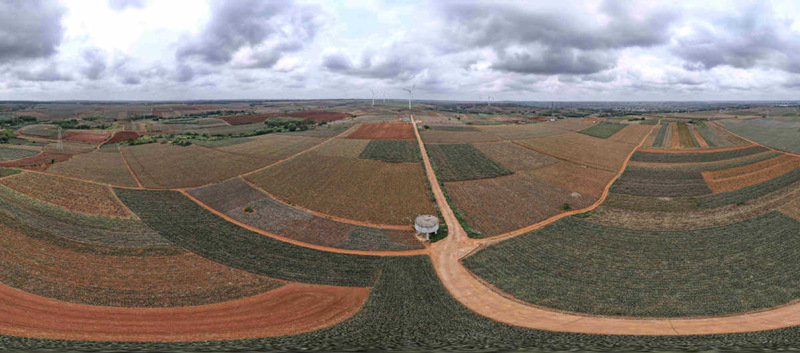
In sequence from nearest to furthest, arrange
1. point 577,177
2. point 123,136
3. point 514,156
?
point 577,177
point 514,156
point 123,136

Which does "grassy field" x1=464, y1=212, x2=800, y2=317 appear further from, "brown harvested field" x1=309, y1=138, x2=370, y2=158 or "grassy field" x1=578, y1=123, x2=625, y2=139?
"grassy field" x1=578, y1=123, x2=625, y2=139

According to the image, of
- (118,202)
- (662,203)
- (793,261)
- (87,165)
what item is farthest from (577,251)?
(87,165)

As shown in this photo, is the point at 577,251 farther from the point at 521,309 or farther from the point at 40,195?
the point at 40,195

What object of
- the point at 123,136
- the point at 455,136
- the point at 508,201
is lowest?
the point at 508,201

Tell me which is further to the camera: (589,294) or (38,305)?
(589,294)

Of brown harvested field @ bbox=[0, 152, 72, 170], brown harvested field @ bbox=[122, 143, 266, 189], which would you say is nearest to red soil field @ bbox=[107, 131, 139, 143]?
brown harvested field @ bbox=[122, 143, 266, 189]

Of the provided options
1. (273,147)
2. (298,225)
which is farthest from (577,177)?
(273,147)

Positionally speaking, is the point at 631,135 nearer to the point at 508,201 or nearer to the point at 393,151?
the point at 508,201
